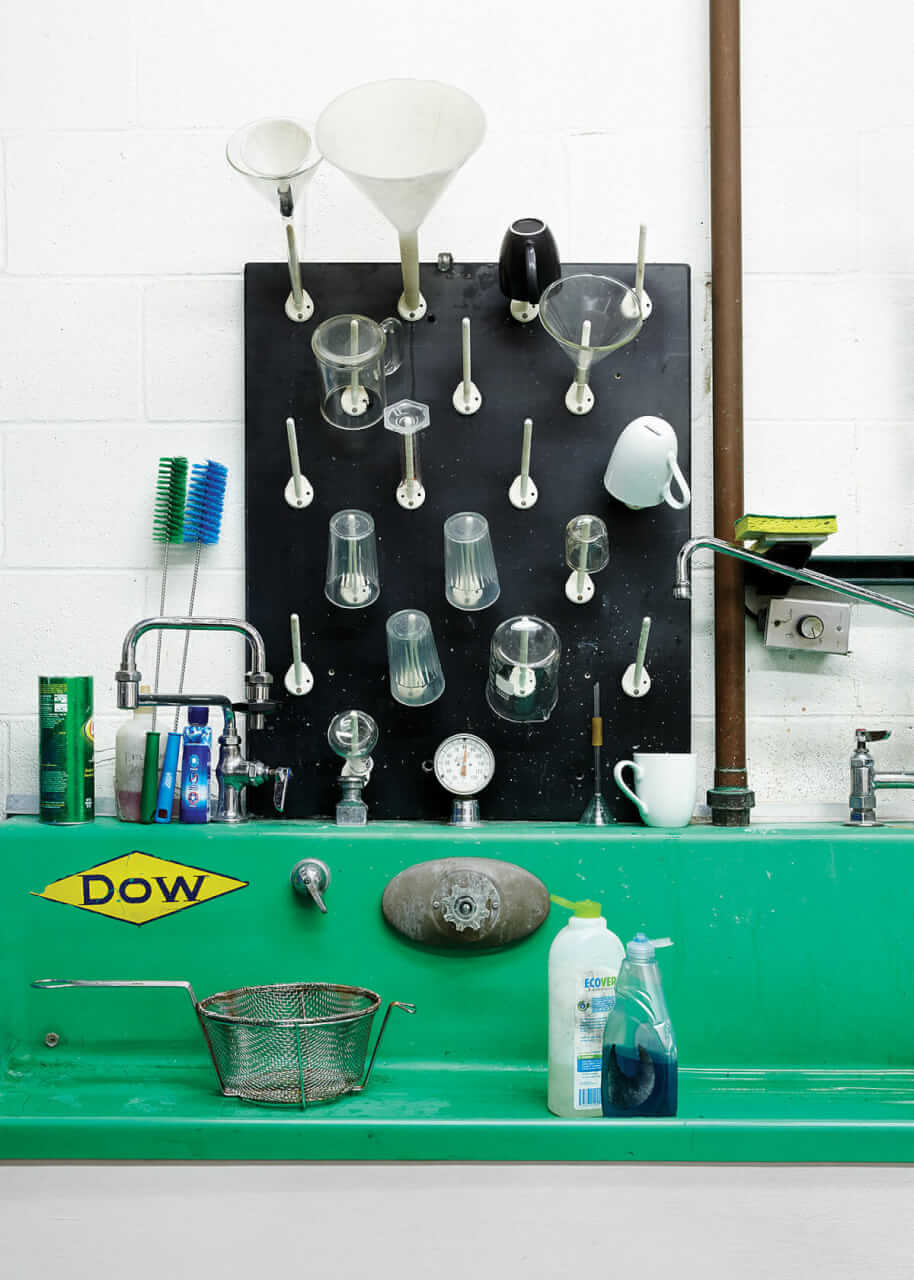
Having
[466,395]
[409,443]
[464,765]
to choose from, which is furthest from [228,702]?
[466,395]

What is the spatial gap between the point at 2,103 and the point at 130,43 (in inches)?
9.2

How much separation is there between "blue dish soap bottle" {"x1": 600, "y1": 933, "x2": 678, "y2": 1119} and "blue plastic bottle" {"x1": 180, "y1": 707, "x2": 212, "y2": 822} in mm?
666

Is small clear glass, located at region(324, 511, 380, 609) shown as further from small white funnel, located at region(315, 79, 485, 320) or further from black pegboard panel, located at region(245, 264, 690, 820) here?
small white funnel, located at region(315, 79, 485, 320)

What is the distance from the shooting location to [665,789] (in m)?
1.55

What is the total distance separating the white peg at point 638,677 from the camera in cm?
164

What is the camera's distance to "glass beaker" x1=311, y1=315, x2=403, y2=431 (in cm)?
162

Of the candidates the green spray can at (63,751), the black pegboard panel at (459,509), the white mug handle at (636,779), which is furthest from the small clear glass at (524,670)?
the green spray can at (63,751)

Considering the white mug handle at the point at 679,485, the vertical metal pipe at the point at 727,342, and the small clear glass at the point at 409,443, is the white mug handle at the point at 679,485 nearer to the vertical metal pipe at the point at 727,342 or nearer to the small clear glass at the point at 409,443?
the vertical metal pipe at the point at 727,342

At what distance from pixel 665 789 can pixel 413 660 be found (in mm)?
424

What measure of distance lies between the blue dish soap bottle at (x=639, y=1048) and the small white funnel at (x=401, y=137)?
1013 mm

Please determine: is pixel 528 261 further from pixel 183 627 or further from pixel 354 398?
pixel 183 627

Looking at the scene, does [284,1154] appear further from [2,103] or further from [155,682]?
[2,103]

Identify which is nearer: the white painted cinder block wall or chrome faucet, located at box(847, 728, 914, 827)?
chrome faucet, located at box(847, 728, 914, 827)

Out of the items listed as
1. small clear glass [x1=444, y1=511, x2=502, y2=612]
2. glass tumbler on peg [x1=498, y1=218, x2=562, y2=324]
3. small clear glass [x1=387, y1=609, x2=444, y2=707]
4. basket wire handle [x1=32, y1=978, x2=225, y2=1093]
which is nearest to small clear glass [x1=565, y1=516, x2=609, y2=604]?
small clear glass [x1=444, y1=511, x2=502, y2=612]
